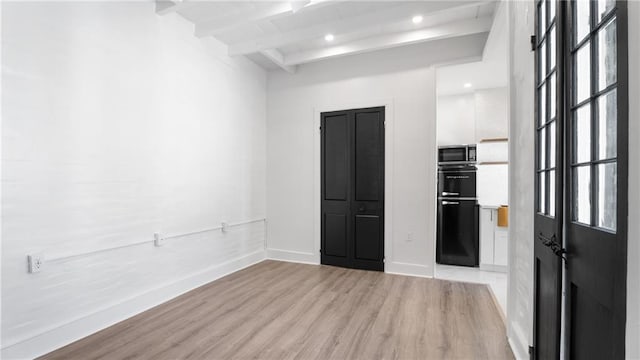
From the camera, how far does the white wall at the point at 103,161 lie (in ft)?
6.79

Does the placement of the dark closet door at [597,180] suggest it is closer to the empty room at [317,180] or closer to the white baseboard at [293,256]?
the empty room at [317,180]

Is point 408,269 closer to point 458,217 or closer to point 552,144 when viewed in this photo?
point 458,217

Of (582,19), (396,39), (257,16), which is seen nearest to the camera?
(582,19)

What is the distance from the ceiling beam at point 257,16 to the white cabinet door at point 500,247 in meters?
3.92

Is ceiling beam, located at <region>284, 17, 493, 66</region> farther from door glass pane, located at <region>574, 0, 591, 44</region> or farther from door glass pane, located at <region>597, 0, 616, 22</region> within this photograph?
door glass pane, located at <region>597, 0, 616, 22</region>

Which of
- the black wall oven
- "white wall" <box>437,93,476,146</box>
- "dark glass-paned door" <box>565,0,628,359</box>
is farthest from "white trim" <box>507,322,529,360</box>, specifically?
"white wall" <box>437,93,476,146</box>

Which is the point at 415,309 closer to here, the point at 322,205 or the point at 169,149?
the point at 322,205

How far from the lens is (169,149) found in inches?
128

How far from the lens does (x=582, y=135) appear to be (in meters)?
1.28

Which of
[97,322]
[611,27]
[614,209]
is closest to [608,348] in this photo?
[614,209]

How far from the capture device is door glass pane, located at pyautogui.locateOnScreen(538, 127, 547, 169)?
167cm

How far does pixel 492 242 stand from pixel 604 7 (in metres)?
4.02

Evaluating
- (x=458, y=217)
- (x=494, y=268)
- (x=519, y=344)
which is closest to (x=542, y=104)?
(x=519, y=344)

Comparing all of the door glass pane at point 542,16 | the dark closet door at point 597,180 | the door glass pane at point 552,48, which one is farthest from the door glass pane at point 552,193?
the door glass pane at point 542,16
